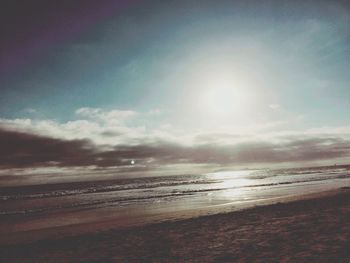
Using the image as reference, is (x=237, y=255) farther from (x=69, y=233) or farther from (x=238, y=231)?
(x=69, y=233)

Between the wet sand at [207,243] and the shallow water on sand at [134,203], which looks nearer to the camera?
the wet sand at [207,243]

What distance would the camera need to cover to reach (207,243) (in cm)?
1080

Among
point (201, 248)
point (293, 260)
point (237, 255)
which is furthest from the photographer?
point (201, 248)

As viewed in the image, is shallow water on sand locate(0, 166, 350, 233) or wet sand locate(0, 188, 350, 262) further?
shallow water on sand locate(0, 166, 350, 233)

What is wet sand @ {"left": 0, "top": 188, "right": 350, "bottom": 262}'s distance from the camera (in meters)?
8.64

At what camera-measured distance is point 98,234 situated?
568 inches

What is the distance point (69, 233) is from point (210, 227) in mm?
7055

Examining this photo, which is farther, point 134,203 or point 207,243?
point 134,203

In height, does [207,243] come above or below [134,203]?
below

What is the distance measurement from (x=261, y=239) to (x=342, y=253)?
302 cm

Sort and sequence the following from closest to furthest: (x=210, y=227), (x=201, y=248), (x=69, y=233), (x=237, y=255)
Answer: (x=237, y=255), (x=201, y=248), (x=210, y=227), (x=69, y=233)

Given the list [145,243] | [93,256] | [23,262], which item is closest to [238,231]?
[145,243]

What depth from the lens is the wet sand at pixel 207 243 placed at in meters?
8.64

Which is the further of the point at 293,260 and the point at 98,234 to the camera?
the point at 98,234
